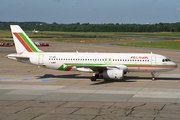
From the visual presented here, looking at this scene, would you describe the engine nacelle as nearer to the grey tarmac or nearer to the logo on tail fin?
the grey tarmac

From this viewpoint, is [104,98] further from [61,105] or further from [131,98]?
[61,105]

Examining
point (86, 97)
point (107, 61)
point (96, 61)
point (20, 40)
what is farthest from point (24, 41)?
point (86, 97)

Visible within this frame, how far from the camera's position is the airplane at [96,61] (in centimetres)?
3819

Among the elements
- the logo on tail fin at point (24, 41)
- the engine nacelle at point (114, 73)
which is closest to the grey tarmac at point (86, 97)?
the engine nacelle at point (114, 73)

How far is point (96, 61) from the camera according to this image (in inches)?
1531

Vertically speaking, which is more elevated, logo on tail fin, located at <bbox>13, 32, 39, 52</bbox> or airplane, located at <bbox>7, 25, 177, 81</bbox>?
logo on tail fin, located at <bbox>13, 32, 39, 52</bbox>

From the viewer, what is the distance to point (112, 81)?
38.6 meters

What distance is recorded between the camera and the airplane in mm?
38188

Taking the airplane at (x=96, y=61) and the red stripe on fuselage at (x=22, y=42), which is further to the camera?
the red stripe on fuselage at (x=22, y=42)

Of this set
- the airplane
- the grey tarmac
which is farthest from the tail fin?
the grey tarmac

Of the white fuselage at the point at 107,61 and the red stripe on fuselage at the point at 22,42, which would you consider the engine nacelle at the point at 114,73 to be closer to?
the white fuselage at the point at 107,61

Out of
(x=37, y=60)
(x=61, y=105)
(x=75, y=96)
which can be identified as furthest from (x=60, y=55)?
(x=61, y=105)

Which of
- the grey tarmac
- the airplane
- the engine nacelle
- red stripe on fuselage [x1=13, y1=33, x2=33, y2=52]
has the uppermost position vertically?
red stripe on fuselage [x1=13, y1=33, x2=33, y2=52]

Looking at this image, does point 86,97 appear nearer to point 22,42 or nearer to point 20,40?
point 22,42
